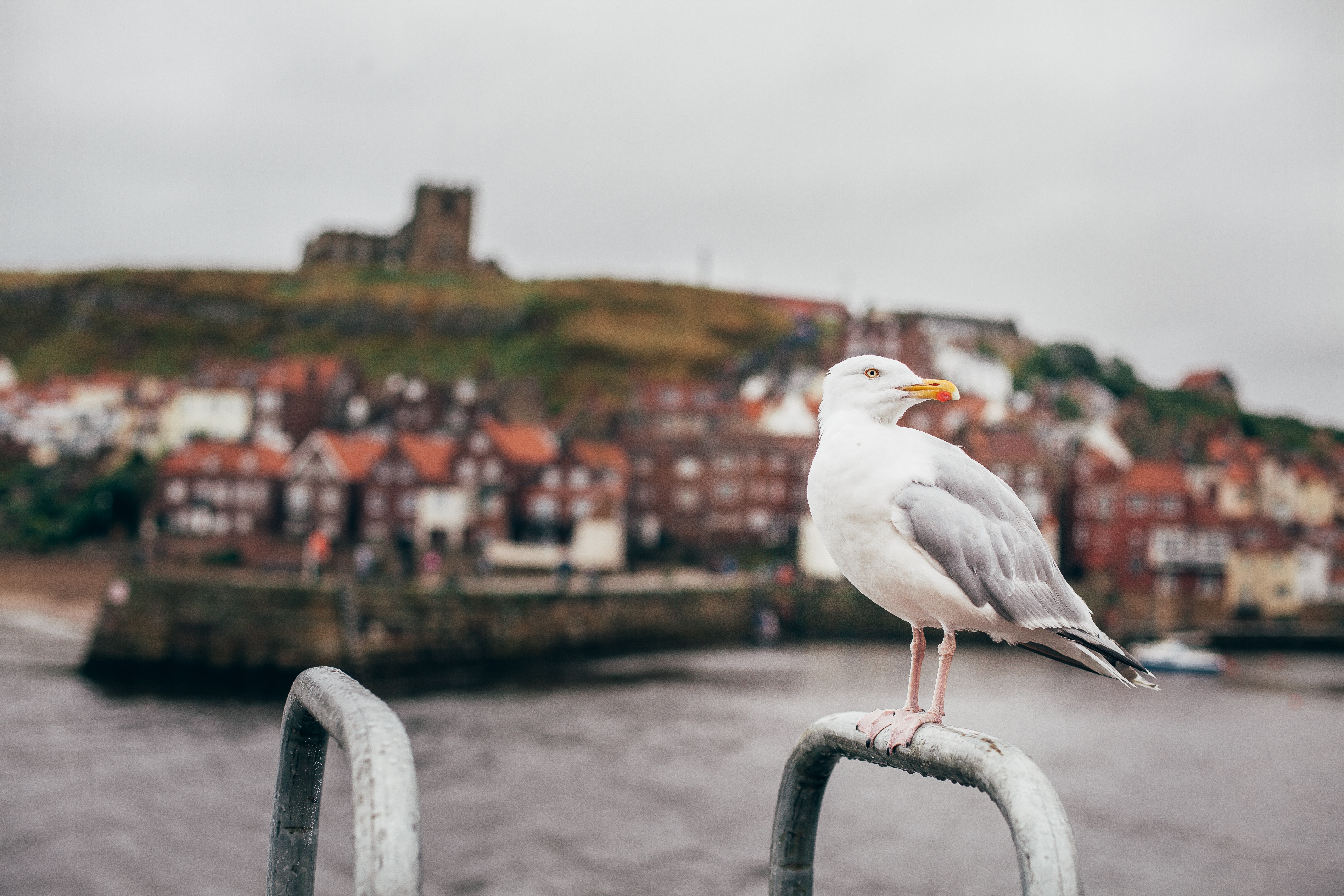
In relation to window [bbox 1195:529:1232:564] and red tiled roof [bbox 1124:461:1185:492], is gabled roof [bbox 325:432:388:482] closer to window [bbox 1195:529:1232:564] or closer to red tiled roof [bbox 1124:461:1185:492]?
red tiled roof [bbox 1124:461:1185:492]

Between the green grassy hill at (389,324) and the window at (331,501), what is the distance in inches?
2344

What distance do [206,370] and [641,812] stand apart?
8643 centimetres

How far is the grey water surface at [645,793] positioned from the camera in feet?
75.5

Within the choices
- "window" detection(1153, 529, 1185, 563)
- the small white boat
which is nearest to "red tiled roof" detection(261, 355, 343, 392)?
"window" detection(1153, 529, 1185, 563)

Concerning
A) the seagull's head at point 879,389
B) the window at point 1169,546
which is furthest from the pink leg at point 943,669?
the window at point 1169,546

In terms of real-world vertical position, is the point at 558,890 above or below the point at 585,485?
below

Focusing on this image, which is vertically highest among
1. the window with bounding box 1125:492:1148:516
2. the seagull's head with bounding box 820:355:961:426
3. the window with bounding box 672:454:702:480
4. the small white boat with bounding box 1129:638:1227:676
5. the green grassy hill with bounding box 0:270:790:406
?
the green grassy hill with bounding box 0:270:790:406

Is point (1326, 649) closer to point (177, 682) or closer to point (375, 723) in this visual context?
point (177, 682)

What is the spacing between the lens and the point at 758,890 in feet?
71.7

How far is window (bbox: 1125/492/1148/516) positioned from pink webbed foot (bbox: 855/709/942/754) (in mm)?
69651

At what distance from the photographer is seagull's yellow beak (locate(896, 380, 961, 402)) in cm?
324

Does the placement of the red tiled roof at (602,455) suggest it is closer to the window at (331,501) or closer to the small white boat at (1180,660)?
the window at (331,501)

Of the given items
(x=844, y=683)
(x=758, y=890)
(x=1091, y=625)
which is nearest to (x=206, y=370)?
(x=844, y=683)

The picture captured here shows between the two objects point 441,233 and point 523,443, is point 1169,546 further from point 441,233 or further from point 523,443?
point 441,233
